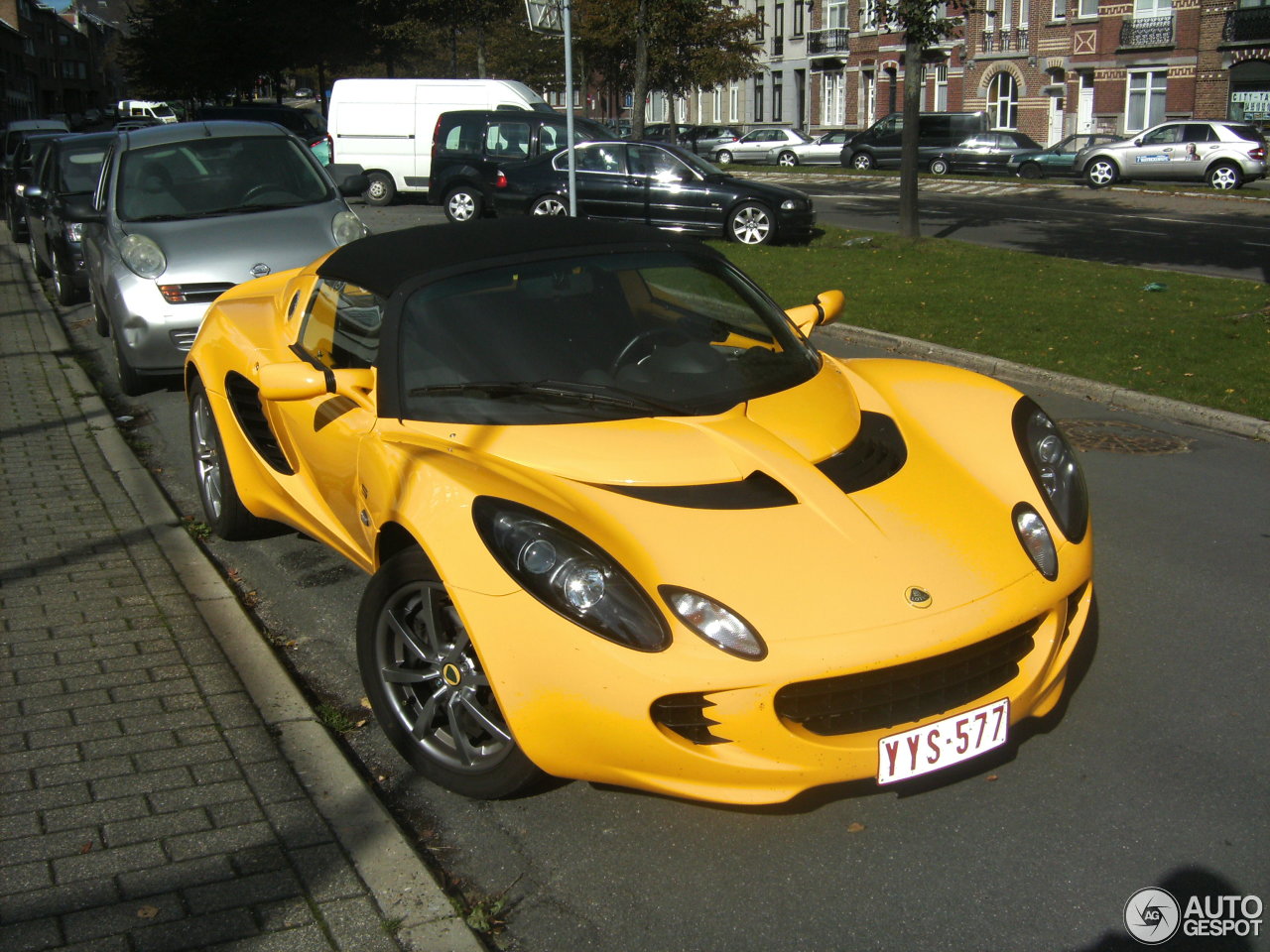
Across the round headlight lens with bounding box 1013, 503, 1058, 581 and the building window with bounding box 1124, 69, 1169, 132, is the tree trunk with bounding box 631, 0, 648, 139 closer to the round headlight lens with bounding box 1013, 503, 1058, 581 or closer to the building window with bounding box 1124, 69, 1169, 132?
the round headlight lens with bounding box 1013, 503, 1058, 581

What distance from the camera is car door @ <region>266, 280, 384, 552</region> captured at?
4.15m

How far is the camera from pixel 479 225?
477 centimetres

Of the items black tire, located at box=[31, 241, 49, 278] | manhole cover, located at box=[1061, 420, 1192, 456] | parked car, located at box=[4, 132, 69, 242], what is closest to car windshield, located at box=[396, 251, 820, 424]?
manhole cover, located at box=[1061, 420, 1192, 456]

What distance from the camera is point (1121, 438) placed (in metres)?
7.39

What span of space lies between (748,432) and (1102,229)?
1804 cm

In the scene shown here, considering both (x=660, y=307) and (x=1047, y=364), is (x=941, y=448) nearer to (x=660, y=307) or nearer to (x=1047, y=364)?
(x=660, y=307)

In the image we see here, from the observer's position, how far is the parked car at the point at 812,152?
44.5 meters

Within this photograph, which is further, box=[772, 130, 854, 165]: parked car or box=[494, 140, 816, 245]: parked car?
box=[772, 130, 854, 165]: parked car

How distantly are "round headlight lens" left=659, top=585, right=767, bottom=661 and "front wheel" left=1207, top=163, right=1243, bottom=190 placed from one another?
30.9 metres

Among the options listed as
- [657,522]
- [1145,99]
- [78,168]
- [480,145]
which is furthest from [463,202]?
[1145,99]

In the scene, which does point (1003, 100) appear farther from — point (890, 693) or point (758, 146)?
point (890, 693)

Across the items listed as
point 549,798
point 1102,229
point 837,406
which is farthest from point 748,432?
point 1102,229

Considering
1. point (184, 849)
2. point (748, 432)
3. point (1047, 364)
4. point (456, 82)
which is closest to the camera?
point (184, 849)

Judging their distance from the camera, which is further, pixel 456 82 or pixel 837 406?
pixel 456 82
